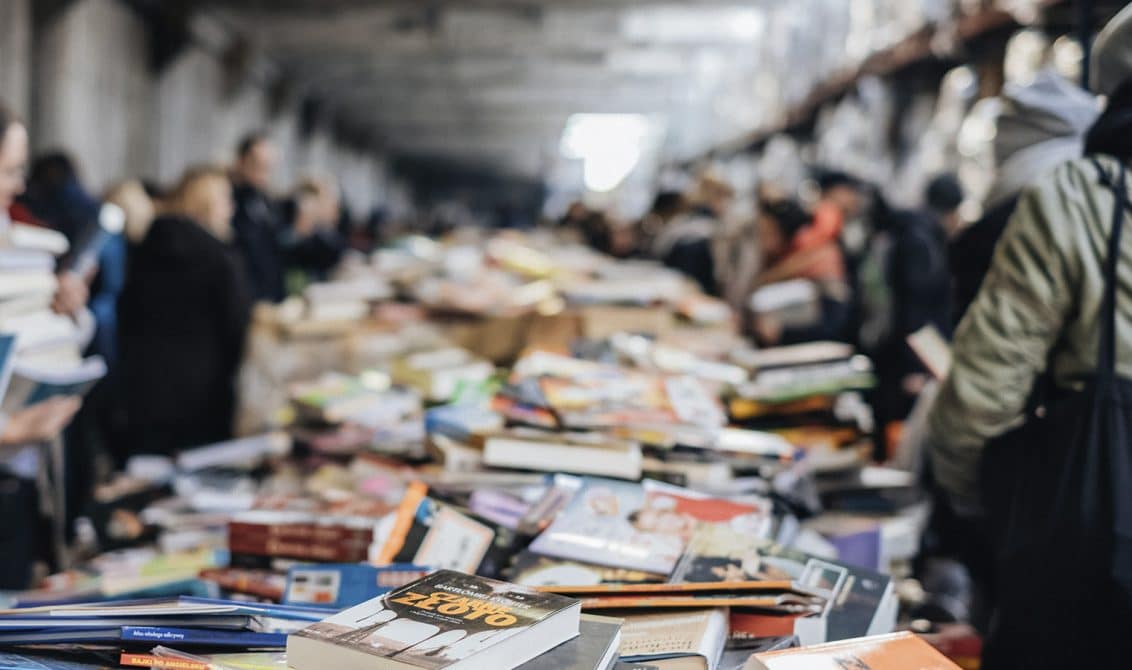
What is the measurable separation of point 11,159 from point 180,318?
1.84 meters

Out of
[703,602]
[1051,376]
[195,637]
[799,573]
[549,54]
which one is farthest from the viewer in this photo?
[549,54]

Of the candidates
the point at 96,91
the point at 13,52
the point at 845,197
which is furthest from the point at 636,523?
the point at 96,91

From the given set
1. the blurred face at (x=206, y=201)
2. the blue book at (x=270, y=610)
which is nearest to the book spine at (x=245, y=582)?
the blue book at (x=270, y=610)

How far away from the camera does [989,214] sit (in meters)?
2.66

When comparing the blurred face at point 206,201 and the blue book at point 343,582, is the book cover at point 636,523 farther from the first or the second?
the blurred face at point 206,201

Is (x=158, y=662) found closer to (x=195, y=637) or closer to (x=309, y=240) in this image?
(x=195, y=637)

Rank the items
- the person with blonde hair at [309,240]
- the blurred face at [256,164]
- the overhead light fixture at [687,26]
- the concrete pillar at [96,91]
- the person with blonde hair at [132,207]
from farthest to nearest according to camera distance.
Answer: the overhead light fixture at [687,26] < the concrete pillar at [96,91] < the person with blonde hair at [309,240] < the person with blonde hair at [132,207] < the blurred face at [256,164]

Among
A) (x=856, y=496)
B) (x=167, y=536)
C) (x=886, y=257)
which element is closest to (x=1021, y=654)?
(x=856, y=496)

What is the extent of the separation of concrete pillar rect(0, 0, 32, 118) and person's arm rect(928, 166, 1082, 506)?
7.40 m

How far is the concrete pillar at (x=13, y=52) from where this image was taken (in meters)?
7.57

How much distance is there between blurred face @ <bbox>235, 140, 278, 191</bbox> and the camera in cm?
523

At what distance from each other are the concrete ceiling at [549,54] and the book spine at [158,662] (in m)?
7.36

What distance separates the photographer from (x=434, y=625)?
1.13 m

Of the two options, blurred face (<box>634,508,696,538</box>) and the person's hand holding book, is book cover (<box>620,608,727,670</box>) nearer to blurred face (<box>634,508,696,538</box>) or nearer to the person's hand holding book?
blurred face (<box>634,508,696,538</box>)
